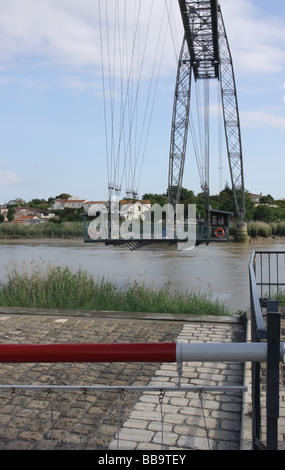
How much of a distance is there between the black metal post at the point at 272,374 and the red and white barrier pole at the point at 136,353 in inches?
1.1

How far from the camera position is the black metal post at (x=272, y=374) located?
5.75ft

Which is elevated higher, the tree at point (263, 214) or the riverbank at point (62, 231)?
the tree at point (263, 214)

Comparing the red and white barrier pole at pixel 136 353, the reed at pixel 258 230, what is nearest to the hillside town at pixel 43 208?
the reed at pixel 258 230

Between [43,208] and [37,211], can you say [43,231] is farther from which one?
[43,208]

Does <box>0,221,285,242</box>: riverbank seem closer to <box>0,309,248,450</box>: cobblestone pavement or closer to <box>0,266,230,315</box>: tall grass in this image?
<box>0,266,230,315</box>: tall grass

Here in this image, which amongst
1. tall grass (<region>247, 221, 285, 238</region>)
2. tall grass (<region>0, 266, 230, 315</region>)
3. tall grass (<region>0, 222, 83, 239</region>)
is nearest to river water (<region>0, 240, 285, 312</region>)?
tall grass (<region>0, 266, 230, 315</region>)

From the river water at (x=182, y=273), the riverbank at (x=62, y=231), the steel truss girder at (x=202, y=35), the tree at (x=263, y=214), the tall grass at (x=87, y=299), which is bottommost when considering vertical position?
the river water at (x=182, y=273)

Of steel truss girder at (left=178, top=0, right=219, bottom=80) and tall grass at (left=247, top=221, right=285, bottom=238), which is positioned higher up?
steel truss girder at (left=178, top=0, right=219, bottom=80)

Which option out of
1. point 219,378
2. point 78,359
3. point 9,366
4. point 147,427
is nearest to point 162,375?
point 219,378

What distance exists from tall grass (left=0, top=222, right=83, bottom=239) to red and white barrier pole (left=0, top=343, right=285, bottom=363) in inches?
2024

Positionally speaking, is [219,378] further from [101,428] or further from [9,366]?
[9,366]

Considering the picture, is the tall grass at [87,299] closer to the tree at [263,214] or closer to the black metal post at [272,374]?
the black metal post at [272,374]

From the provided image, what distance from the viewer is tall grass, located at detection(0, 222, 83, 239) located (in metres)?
53.8

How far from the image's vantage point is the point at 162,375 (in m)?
4.70
